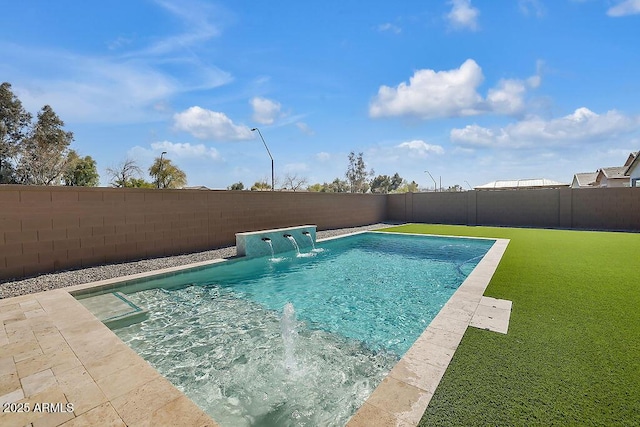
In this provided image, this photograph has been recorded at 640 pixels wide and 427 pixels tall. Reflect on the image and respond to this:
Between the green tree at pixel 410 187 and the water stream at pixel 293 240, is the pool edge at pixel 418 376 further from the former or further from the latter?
the green tree at pixel 410 187

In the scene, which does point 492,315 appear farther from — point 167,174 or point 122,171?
point 167,174

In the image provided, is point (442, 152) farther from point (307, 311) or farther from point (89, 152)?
point (89, 152)

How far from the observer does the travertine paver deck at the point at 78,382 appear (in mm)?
1997

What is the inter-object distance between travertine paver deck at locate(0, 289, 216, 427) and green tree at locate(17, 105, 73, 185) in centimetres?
2572

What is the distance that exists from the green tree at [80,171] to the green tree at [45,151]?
603mm

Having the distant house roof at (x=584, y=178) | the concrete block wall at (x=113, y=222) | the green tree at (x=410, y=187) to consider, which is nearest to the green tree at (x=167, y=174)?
the concrete block wall at (x=113, y=222)

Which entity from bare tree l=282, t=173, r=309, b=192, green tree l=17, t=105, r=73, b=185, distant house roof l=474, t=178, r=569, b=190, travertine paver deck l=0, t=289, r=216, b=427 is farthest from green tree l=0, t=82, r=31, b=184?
distant house roof l=474, t=178, r=569, b=190

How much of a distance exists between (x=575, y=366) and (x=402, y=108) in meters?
15.1

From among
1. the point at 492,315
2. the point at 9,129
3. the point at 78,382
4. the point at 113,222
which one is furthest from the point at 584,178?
the point at 9,129

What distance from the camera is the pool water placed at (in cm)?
262

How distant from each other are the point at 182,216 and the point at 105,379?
21.0ft

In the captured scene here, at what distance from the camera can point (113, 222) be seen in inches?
274

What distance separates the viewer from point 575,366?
2449mm

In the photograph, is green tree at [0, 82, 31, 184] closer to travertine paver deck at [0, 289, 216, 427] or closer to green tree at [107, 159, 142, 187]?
green tree at [107, 159, 142, 187]
